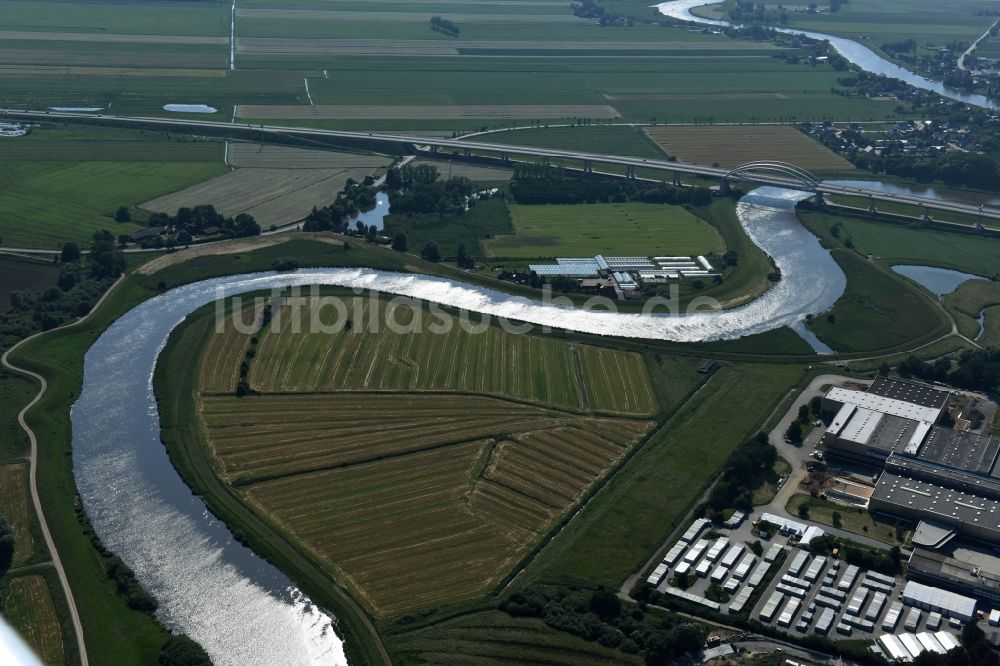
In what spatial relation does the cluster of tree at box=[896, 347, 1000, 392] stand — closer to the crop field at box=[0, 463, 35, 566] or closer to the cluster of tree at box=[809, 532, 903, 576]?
the cluster of tree at box=[809, 532, 903, 576]

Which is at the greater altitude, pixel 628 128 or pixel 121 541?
pixel 628 128

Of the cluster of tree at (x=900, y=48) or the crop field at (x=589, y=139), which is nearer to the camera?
the crop field at (x=589, y=139)

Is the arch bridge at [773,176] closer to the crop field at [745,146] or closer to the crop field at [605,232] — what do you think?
the crop field at [745,146]

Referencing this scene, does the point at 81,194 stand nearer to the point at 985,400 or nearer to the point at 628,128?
the point at 628,128

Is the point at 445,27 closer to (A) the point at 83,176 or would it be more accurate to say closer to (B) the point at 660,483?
(A) the point at 83,176

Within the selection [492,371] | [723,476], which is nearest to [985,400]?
[723,476]

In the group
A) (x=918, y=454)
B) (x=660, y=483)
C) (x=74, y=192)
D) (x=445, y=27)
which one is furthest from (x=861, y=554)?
(x=445, y=27)

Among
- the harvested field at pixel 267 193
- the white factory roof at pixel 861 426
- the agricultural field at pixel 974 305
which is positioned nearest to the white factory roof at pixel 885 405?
the white factory roof at pixel 861 426
